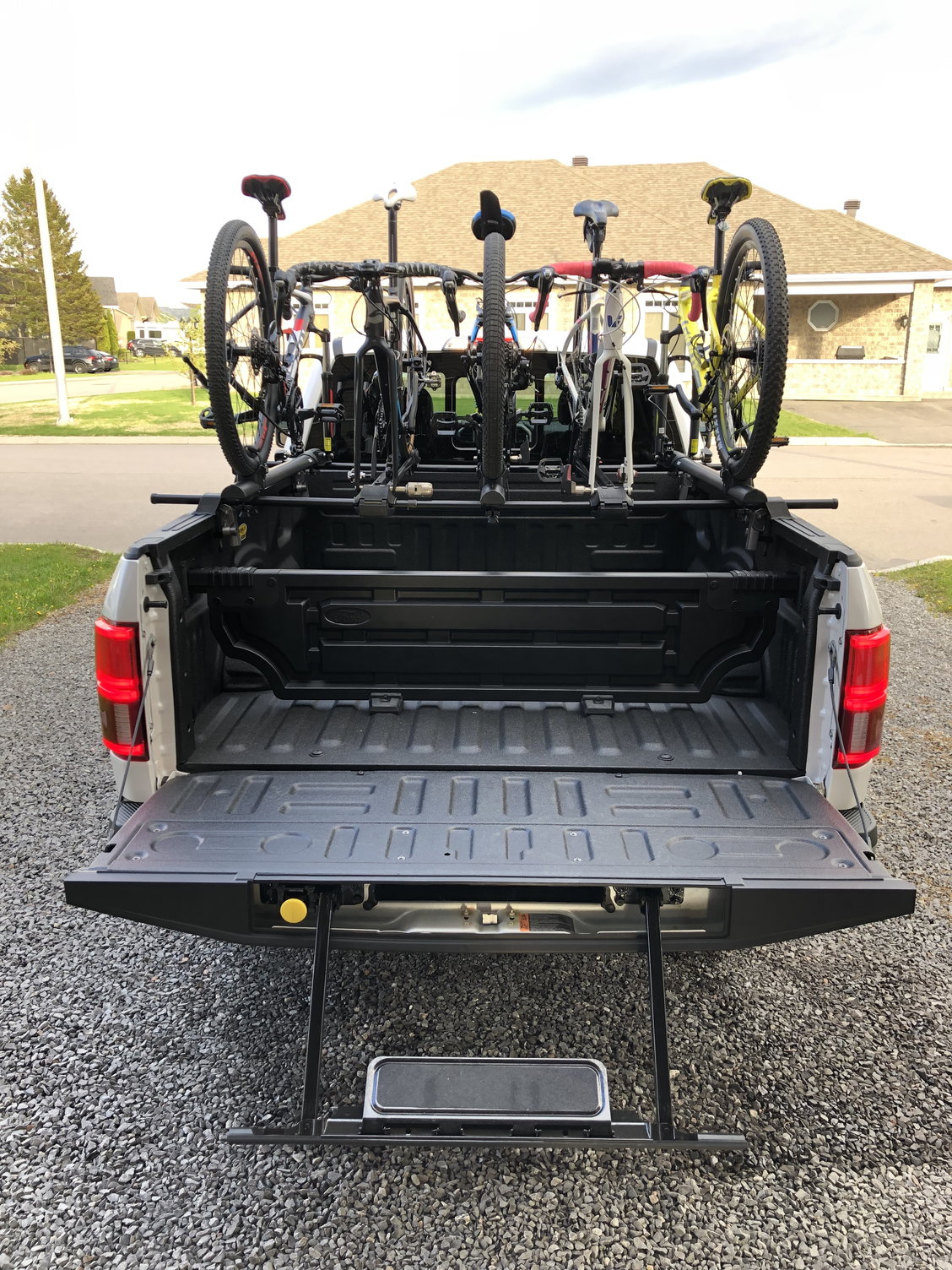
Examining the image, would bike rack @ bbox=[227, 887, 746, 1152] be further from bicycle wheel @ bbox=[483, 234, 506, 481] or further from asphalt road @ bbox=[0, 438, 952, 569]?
asphalt road @ bbox=[0, 438, 952, 569]

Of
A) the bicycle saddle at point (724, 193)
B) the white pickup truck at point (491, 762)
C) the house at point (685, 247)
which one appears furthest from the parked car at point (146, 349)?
the white pickup truck at point (491, 762)

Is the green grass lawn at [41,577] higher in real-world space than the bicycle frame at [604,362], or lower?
lower

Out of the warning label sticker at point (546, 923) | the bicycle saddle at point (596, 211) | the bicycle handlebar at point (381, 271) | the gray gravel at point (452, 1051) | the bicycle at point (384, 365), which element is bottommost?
the gray gravel at point (452, 1051)

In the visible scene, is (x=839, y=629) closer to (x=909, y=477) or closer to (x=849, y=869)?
(x=849, y=869)

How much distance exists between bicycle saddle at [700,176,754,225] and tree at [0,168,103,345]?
176ft

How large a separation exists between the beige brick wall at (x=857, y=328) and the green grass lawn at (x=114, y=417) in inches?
684

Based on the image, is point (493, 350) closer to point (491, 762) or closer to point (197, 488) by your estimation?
point (491, 762)

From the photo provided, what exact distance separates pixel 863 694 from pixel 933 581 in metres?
6.73

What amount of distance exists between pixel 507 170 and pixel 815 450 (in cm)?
1689

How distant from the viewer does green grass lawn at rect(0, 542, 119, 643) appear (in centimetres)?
765

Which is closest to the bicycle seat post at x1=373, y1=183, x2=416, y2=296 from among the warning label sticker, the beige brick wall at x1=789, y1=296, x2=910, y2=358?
the warning label sticker

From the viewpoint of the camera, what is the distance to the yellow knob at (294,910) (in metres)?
2.25

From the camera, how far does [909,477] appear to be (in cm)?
1484

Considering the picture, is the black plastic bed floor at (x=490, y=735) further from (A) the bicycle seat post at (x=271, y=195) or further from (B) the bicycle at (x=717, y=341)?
(A) the bicycle seat post at (x=271, y=195)
